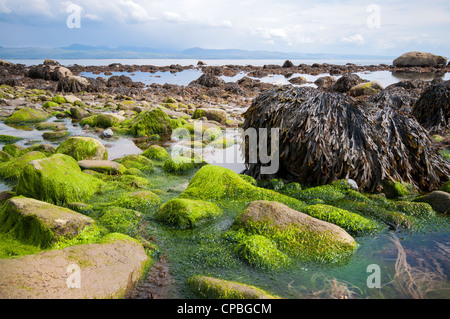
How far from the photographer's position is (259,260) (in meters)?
3.08

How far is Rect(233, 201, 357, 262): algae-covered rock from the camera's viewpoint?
325 cm

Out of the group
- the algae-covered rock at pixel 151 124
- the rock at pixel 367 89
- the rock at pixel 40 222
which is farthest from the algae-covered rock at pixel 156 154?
the rock at pixel 367 89

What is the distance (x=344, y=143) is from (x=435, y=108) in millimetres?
6342

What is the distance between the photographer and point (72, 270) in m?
2.55

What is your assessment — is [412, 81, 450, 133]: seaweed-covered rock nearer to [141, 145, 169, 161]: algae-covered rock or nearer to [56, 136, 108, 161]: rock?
[141, 145, 169, 161]: algae-covered rock

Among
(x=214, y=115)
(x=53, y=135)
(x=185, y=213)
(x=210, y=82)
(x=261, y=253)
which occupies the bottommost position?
(x=261, y=253)

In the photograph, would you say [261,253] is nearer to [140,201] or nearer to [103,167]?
[140,201]

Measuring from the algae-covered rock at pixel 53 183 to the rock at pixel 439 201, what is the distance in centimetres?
499

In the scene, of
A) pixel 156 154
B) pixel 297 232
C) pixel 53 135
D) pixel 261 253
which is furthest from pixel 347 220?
pixel 53 135

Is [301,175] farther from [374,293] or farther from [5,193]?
[5,193]

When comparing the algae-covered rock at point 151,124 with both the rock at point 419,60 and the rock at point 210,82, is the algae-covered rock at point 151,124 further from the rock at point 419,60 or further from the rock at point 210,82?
the rock at point 419,60

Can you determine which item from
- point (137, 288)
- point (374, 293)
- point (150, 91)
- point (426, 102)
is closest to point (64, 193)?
point (137, 288)

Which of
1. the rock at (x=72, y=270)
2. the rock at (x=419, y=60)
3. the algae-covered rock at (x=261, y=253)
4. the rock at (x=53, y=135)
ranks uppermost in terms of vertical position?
the rock at (x=419, y=60)

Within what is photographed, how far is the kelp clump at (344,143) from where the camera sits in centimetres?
506
